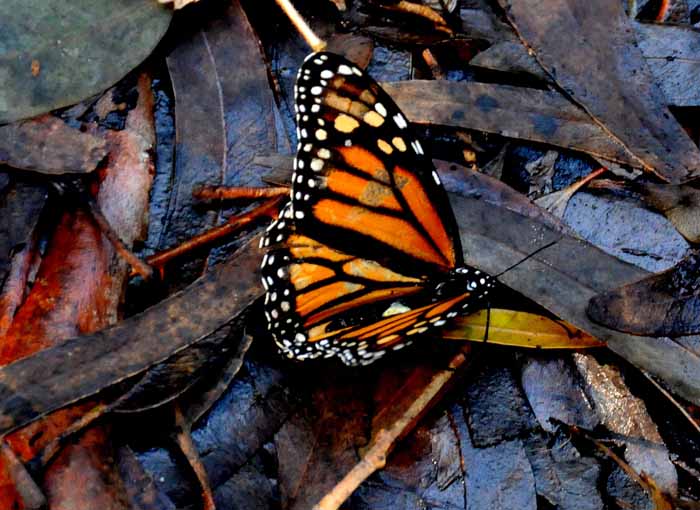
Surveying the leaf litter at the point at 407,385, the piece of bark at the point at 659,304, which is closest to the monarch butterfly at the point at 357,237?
the leaf litter at the point at 407,385

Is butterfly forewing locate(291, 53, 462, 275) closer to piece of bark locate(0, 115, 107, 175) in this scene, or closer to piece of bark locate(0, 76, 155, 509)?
piece of bark locate(0, 76, 155, 509)

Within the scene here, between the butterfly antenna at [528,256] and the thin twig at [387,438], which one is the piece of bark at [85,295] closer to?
the thin twig at [387,438]

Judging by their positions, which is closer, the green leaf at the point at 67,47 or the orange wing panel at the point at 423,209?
the orange wing panel at the point at 423,209

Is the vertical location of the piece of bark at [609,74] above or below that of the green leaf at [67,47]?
below

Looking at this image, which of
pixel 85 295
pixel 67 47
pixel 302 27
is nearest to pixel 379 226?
pixel 302 27

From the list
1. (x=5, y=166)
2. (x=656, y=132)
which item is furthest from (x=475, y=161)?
(x=5, y=166)

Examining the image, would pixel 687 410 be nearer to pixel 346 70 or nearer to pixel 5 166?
pixel 346 70
